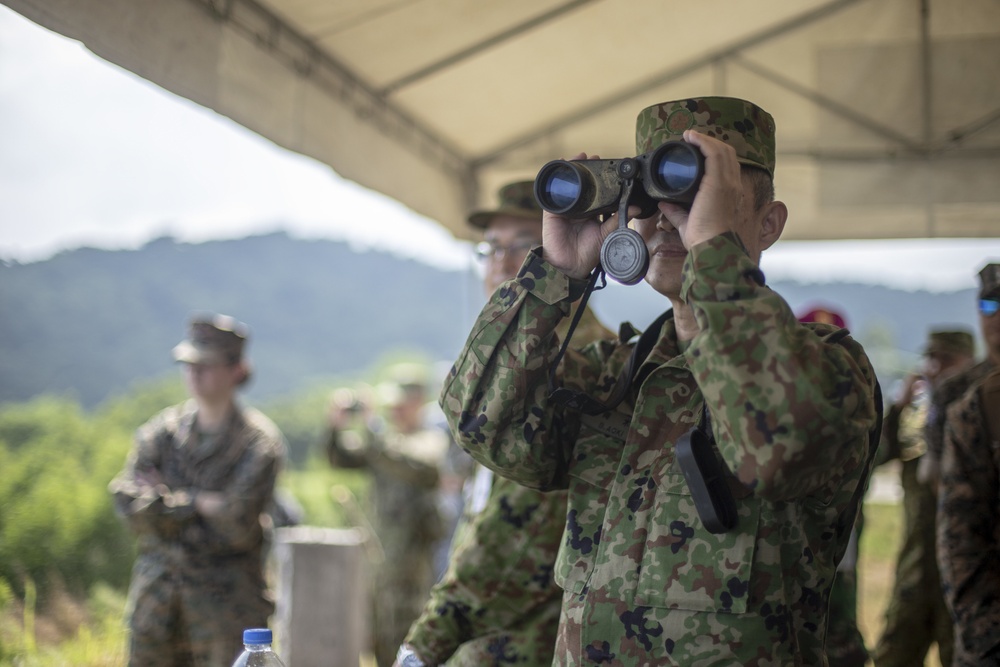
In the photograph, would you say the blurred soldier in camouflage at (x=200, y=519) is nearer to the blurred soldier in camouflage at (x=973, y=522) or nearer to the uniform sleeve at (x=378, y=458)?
the uniform sleeve at (x=378, y=458)

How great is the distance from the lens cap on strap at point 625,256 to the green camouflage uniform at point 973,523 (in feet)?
6.01

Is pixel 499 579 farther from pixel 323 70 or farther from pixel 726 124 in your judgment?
pixel 323 70

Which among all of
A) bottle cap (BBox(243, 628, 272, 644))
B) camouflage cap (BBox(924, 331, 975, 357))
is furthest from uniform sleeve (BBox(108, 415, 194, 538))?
camouflage cap (BBox(924, 331, 975, 357))

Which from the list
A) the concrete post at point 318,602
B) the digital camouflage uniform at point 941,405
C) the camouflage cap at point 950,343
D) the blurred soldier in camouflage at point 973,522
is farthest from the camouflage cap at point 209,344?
the camouflage cap at point 950,343

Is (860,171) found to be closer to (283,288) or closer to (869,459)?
(869,459)

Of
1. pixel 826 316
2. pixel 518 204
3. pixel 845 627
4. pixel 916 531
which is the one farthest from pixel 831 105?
pixel 845 627

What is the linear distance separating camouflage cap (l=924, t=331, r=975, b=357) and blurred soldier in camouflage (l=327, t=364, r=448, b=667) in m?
3.32

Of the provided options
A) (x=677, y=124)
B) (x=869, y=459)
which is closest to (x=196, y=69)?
(x=677, y=124)

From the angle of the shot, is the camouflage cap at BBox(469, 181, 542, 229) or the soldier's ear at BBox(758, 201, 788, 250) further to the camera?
the camouflage cap at BBox(469, 181, 542, 229)

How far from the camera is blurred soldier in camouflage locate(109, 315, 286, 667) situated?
12.3 ft

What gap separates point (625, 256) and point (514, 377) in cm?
35

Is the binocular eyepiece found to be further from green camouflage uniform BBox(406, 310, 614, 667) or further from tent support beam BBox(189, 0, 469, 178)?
tent support beam BBox(189, 0, 469, 178)

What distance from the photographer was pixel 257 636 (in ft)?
7.12

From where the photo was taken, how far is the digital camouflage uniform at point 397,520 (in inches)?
263
